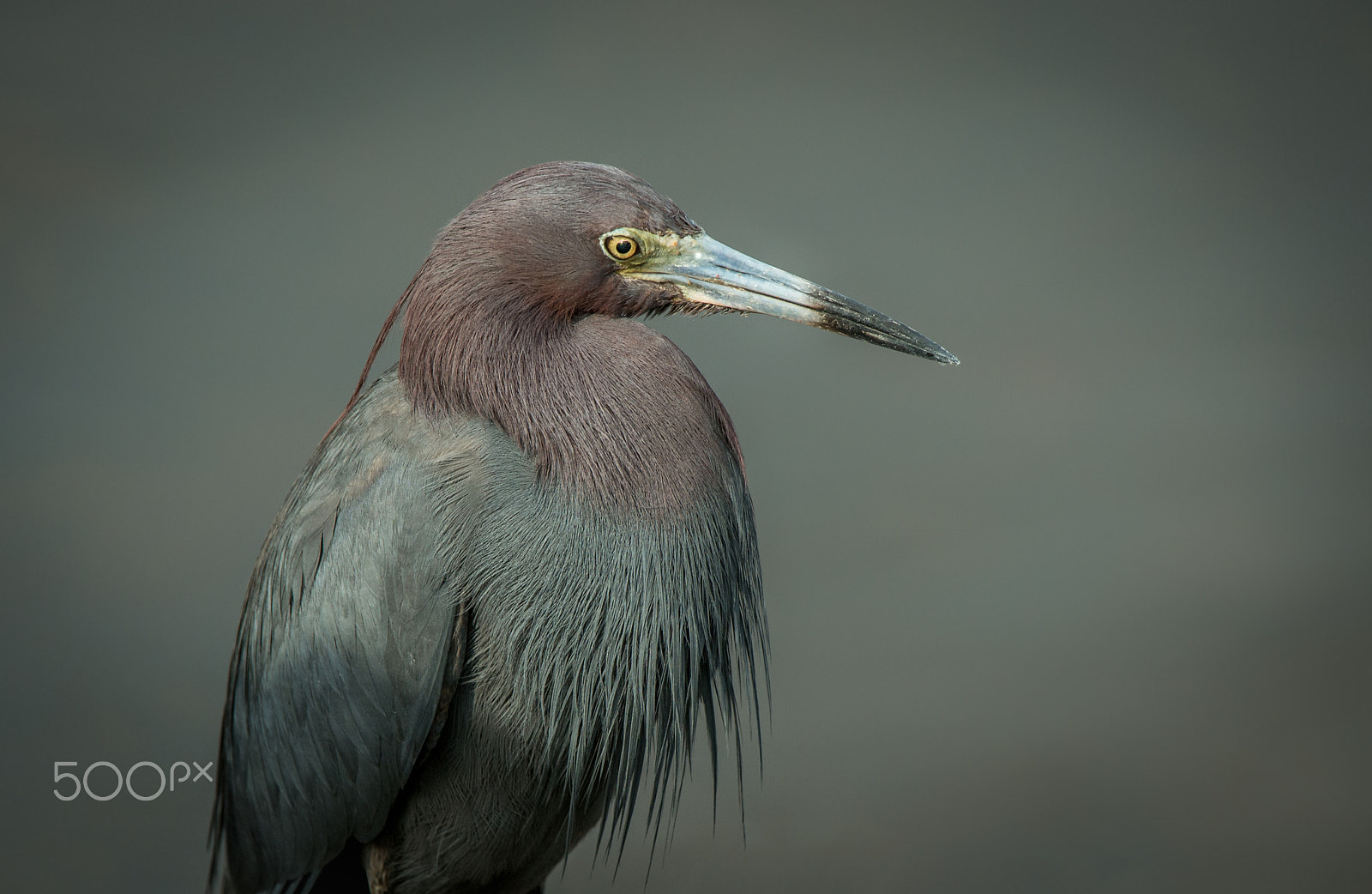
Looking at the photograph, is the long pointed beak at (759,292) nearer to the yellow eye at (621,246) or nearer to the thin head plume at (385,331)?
the yellow eye at (621,246)

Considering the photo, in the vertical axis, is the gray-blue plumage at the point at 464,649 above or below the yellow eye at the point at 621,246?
below

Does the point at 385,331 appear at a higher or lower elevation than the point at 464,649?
higher

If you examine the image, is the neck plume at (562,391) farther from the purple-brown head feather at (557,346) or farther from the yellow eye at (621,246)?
the yellow eye at (621,246)

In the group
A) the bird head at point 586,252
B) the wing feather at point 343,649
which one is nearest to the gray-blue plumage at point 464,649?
the wing feather at point 343,649

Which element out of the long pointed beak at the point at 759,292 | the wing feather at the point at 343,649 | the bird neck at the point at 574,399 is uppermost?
the long pointed beak at the point at 759,292

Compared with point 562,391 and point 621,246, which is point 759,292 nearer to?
point 621,246

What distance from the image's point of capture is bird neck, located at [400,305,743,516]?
85.1 inches

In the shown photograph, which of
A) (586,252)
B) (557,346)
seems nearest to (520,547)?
(557,346)

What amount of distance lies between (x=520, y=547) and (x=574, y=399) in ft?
0.81

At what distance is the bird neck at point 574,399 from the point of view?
7.09 ft

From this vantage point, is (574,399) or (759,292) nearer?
(574,399)

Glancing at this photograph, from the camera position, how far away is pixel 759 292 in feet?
7.55

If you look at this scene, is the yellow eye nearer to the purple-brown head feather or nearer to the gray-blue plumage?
the purple-brown head feather

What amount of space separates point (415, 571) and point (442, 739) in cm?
33
